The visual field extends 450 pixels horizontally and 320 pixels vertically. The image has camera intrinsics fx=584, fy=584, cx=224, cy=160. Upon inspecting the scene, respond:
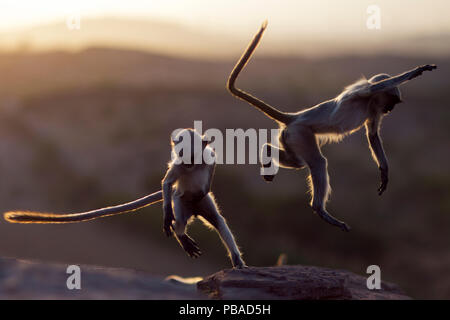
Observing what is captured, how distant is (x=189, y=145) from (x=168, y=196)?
59cm

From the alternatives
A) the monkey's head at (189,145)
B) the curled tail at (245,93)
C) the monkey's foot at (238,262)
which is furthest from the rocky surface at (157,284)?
the curled tail at (245,93)

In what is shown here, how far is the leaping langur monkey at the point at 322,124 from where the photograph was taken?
684 centimetres

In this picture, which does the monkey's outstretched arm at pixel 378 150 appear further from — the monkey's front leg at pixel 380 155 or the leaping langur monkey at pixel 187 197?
the leaping langur monkey at pixel 187 197

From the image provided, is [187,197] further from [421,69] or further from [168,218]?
[421,69]

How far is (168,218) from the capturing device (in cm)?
615

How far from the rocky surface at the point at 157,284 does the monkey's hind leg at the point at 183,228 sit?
1.28 ft

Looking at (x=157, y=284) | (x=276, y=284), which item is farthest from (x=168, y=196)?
(x=276, y=284)

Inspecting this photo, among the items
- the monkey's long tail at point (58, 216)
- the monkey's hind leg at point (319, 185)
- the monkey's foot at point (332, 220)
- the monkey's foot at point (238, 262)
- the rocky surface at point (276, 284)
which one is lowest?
the rocky surface at point (276, 284)

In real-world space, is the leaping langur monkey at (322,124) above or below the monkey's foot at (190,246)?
above

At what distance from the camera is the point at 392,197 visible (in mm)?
22172

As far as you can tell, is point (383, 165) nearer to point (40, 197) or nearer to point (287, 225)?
point (287, 225)

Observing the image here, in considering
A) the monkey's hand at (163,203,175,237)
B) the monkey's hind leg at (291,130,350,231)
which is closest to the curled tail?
the monkey's hind leg at (291,130,350,231)

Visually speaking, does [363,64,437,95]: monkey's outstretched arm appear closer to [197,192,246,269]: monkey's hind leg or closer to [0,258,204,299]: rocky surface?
[197,192,246,269]: monkey's hind leg
